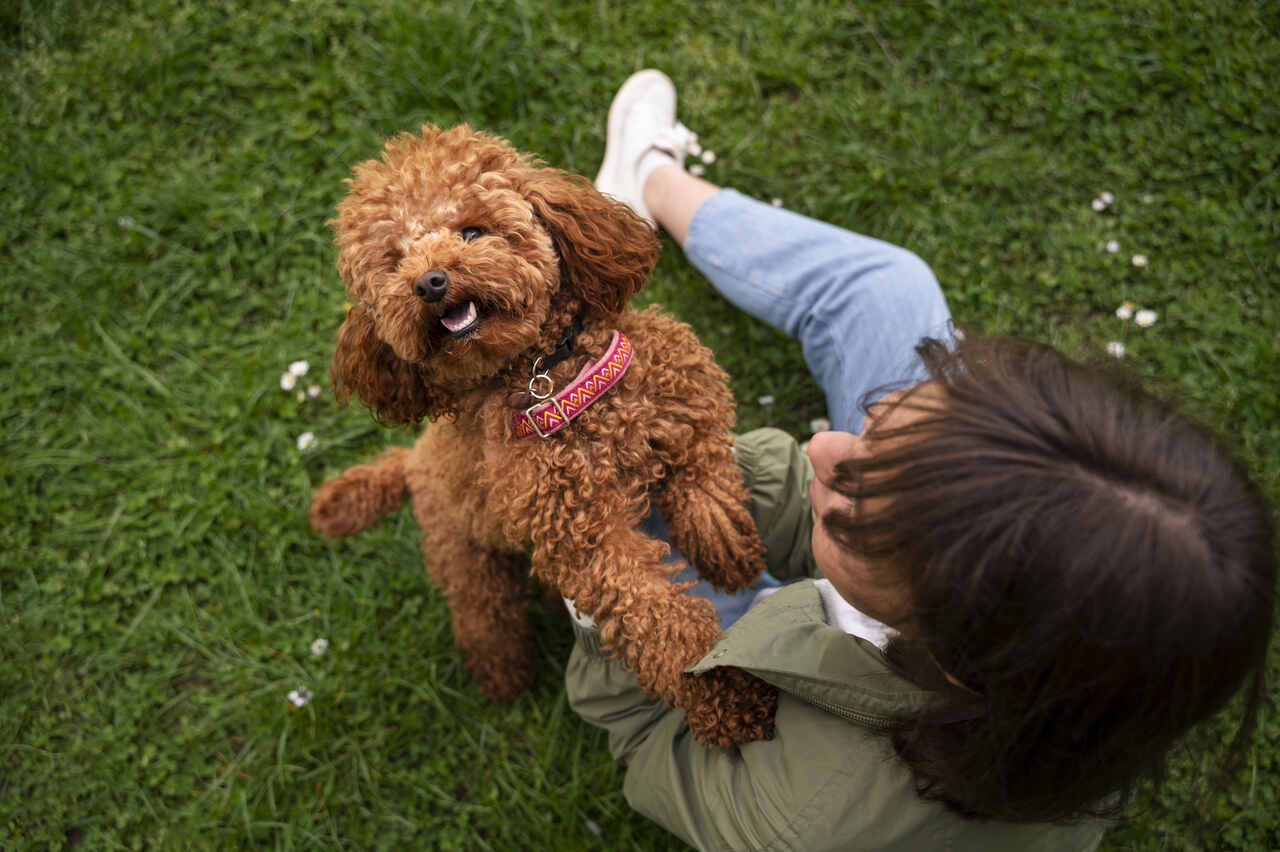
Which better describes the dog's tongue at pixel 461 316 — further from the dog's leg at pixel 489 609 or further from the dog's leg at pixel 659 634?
the dog's leg at pixel 489 609

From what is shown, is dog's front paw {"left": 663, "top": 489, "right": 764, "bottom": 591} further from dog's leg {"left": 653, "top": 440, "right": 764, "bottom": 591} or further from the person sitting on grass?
the person sitting on grass

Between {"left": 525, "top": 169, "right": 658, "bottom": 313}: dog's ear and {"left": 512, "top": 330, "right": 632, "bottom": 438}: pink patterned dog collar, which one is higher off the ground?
{"left": 525, "top": 169, "right": 658, "bottom": 313}: dog's ear

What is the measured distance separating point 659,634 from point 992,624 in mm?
748

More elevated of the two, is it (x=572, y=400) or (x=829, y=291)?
(x=572, y=400)

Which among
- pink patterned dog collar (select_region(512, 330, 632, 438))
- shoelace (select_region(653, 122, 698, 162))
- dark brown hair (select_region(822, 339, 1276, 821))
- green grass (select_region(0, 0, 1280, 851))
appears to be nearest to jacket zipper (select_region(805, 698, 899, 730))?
dark brown hair (select_region(822, 339, 1276, 821))

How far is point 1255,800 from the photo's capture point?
2484mm

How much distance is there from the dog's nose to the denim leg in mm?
1340

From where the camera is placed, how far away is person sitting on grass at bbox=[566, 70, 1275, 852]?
1.16 metres

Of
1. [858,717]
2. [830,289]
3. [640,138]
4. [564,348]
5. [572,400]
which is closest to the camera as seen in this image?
[858,717]

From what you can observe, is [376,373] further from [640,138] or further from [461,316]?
[640,138]

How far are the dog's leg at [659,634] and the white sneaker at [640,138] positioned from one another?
5.64 feet

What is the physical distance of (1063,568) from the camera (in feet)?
3.83

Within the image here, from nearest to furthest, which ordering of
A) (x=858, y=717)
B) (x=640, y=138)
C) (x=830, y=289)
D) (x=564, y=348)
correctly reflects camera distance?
(x=858, y=717) < (x=564, y=348) < (x=830, y=289) < (x=640, y=138)

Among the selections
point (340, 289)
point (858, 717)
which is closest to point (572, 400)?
point (858, 717)
